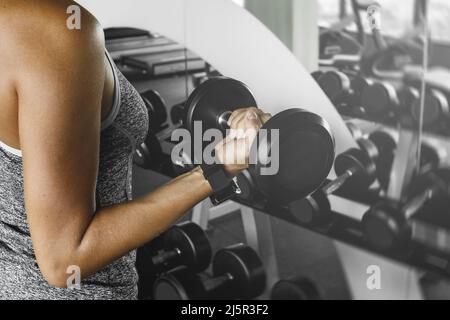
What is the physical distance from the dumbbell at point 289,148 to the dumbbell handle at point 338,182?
0.05 metres

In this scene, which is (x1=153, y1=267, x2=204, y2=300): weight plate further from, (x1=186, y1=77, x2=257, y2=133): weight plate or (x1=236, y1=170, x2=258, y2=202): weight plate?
(x1=186, y1=77, x2=257, y2=133): weight plate

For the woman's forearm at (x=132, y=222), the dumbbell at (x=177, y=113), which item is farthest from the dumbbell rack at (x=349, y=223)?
the woman's forearm at (x=132, y=222)

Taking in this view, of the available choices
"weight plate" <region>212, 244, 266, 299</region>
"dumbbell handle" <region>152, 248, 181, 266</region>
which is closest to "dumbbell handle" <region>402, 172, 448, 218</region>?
"weight plate" <region>212, 244, 266, 299</region>

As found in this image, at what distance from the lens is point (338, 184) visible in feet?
3.22

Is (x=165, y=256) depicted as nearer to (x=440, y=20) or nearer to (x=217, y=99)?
(x=217, y=99)

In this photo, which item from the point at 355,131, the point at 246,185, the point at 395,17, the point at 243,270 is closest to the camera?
the point at 395,17

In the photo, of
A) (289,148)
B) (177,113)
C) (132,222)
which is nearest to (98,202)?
(132,222)

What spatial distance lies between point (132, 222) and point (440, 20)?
0.55 meters

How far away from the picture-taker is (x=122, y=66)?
1.47 m

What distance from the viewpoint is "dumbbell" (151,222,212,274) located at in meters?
1.35

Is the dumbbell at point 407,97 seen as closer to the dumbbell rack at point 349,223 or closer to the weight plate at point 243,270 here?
the dumbbell rack at point 349,223

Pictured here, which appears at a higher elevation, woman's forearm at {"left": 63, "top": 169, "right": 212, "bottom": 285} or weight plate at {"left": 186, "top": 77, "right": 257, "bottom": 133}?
weight plate at {"left": 186, "top": 77, "right": 257, "bottom": 133}

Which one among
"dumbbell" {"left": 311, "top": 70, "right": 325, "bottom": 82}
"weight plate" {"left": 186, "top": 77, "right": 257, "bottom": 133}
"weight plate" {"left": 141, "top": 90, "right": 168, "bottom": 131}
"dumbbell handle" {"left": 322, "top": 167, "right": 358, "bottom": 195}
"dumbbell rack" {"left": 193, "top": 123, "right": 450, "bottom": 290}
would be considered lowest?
"dumbbell rack" {"left": 193, "top": 123, "right": 450, "bottom": 290}

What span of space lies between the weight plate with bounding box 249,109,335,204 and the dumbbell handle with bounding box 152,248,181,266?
21.0 inches
